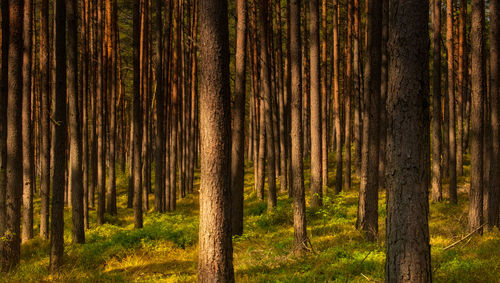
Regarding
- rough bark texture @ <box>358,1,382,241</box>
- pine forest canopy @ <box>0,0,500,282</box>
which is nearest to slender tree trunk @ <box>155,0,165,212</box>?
pine forest canopy @ <box>0,0,500,282</box>

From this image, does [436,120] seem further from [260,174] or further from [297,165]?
[297,165]

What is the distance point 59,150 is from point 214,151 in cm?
531

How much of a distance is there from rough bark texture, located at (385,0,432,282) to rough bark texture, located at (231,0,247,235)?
25.5ft

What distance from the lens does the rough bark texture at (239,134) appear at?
13.1m

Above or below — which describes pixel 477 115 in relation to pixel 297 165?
above

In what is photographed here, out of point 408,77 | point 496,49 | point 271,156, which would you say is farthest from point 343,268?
point 271,156

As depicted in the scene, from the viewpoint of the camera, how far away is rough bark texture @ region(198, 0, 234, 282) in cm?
675

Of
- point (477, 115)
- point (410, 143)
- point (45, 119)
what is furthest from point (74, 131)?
point (477, 115)

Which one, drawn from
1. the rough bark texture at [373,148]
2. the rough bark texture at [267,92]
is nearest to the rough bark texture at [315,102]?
the rough bark texture at [267,92]

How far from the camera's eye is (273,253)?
10.3m

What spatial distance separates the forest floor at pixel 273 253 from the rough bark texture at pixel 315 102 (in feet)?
3.55

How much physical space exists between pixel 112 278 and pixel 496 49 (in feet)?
36.6

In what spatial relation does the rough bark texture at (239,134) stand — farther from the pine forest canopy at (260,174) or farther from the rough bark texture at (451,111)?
the rough bark texture at (451,111)

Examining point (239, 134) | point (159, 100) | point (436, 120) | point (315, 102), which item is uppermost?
point (159, 100)
